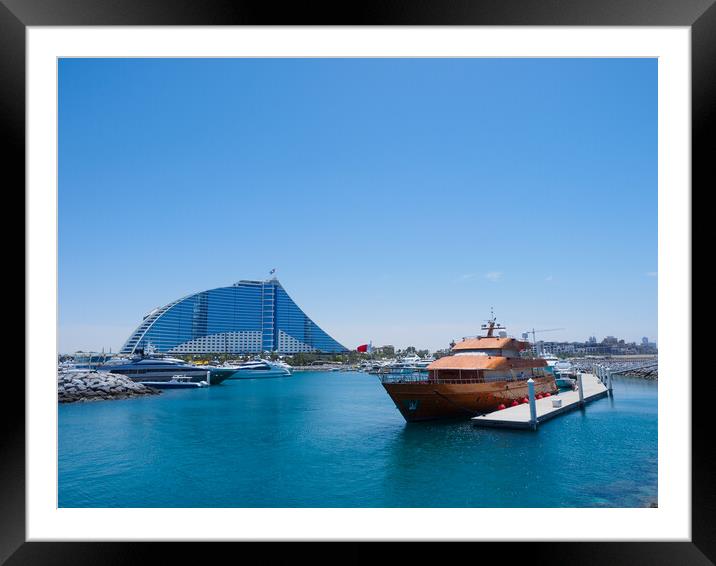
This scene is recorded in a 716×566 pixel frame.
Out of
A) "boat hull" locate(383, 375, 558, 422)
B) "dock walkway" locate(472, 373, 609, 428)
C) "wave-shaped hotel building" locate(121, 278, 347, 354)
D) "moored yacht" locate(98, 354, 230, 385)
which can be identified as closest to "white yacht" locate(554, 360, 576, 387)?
"dock walkway" locate(472, 373, 609, 428)

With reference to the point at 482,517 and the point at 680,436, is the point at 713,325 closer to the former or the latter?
the point at 680,436

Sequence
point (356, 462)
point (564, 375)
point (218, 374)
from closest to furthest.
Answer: point (356, 462), point (564, 375), point (218, 374)

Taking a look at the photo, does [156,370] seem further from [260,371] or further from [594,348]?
[594,348]

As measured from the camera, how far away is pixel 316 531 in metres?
1.92

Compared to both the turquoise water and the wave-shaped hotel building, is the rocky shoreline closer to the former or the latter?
the turquoise water

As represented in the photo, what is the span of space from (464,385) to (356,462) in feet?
10.6

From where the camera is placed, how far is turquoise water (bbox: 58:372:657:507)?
479 cm

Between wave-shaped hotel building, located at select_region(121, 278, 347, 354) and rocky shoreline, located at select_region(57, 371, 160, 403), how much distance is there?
64.5 ft

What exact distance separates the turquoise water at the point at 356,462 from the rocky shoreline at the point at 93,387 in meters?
3.83

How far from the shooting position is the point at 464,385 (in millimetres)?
8719

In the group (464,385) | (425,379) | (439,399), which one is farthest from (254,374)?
(464,385)

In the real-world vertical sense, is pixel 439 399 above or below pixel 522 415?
above

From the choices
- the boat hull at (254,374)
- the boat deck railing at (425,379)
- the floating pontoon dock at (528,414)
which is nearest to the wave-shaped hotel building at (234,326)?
the boat hull at (254,374)

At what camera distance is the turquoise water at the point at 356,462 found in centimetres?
479
